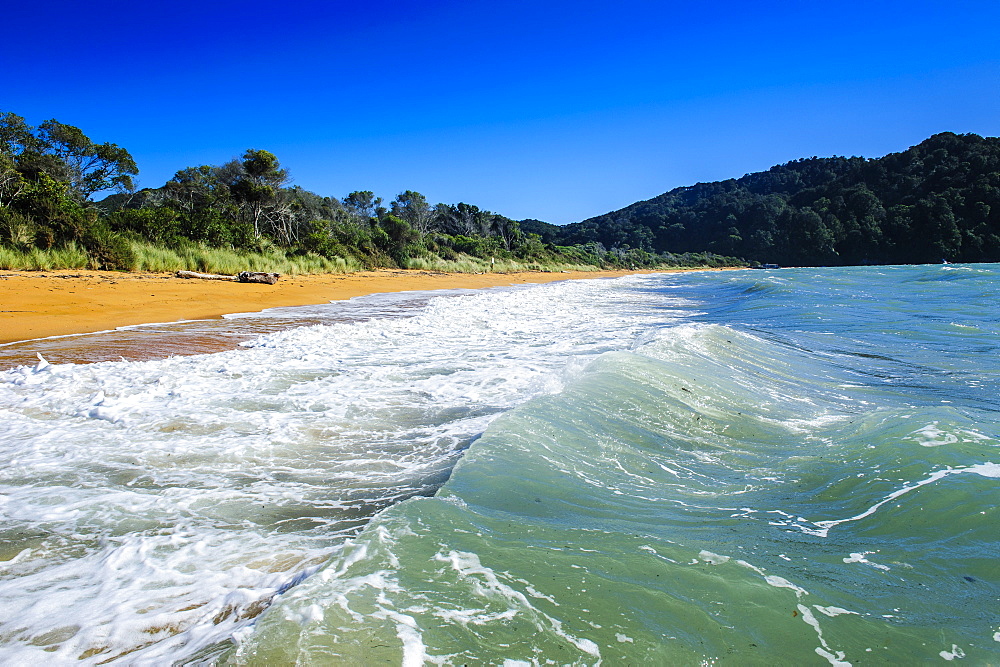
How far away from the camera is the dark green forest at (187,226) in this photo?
12.3 metres

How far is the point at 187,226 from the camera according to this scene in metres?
17.1

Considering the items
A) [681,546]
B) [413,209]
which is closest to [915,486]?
[681,546]

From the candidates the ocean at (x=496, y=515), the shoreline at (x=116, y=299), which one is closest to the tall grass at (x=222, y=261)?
the shoreline at (x=116, y=299)

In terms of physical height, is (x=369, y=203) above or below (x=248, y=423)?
above

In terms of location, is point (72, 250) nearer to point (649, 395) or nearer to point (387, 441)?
point (387, 441)

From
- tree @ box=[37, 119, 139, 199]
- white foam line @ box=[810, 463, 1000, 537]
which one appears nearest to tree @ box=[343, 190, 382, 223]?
tree @ box=[37, 119, 139, 199]

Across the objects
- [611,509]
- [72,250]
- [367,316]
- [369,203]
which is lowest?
[611,509]

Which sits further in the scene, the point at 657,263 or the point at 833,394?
the point at 657,263

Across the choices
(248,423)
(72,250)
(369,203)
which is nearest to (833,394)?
(248,423)

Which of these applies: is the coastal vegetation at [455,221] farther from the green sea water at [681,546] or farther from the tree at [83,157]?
the green sea water at [681,546]

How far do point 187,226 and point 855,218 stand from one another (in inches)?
3182

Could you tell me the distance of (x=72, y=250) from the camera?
12039mm

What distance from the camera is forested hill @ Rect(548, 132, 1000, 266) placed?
5675cm

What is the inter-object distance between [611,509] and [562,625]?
85cm
